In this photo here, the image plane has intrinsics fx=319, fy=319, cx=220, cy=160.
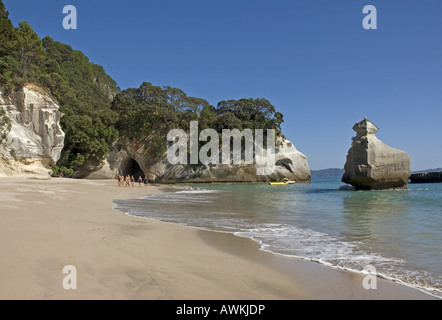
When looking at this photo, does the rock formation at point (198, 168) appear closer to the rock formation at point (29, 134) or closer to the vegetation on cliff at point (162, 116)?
the vegetation on cliff at point (162, 116)

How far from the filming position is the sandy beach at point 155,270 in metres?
3.34

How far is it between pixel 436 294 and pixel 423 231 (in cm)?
519

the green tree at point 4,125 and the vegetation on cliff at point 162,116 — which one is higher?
the vegetation on cliff at point 162,116

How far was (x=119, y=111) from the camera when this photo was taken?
47.8m

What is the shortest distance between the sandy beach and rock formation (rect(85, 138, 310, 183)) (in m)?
41.7

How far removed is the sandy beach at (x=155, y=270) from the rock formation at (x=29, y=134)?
72.8ft

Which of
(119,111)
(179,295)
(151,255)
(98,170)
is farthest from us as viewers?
(119,111)

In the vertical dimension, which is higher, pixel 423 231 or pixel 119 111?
pixel 119 111

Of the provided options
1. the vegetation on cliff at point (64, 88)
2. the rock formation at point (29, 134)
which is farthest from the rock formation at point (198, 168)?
the rock formation at point (29, 134)

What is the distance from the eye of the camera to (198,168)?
2024 inches

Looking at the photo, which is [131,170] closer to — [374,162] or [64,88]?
[64,88]
